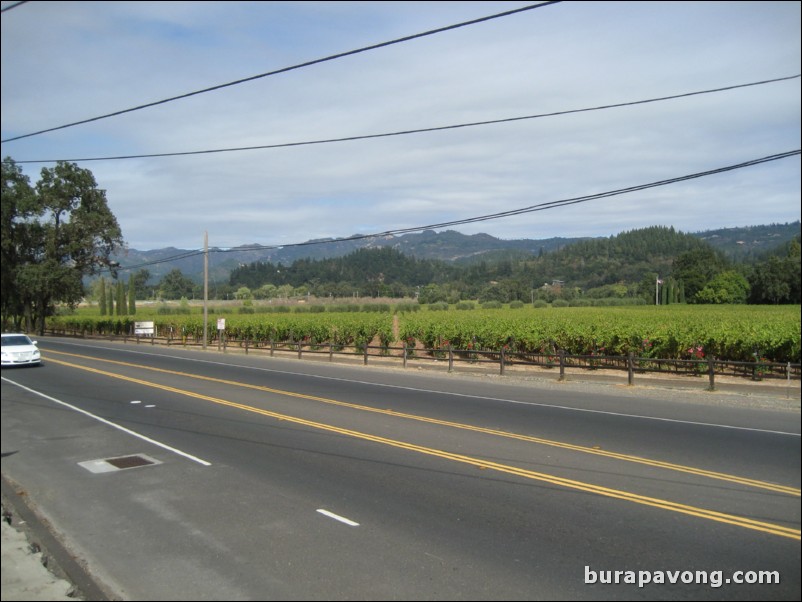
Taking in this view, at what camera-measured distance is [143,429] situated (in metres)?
11.8

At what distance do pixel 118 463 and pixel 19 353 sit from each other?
19.4 meters

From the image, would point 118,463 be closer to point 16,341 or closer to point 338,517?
point 338,517

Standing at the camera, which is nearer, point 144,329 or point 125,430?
point 125,430

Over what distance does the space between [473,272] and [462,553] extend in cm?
4272

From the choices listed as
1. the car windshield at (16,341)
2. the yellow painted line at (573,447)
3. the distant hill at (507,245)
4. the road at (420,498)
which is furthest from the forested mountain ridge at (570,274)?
the car windshield at (16,341)

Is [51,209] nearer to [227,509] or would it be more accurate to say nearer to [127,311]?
[127,311]

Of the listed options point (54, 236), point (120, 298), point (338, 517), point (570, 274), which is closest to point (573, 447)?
point (338, 517)

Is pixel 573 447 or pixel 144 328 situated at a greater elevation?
pixel 144 328

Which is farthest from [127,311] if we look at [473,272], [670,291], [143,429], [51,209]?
[670,291]

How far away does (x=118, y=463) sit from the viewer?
9227mm

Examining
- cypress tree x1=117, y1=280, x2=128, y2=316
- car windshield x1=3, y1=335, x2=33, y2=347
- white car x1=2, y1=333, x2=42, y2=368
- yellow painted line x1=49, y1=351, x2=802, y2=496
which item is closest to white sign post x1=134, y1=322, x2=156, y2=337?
cypress tree x1=117, y1=280, x2=128, y2=316

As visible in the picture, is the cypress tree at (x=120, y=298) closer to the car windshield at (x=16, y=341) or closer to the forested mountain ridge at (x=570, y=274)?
the forested mountain ridge at (x=570, y=274)

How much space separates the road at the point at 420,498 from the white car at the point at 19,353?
41.0 feet

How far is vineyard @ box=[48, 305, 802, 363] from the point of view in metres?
12.2
